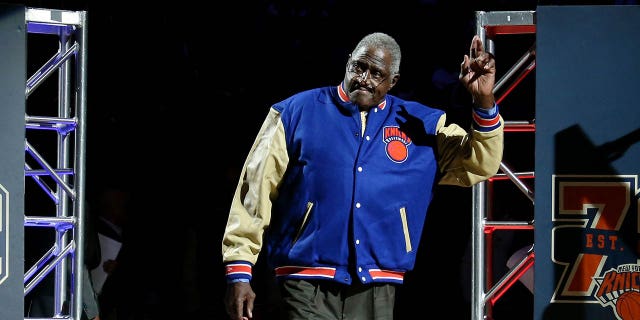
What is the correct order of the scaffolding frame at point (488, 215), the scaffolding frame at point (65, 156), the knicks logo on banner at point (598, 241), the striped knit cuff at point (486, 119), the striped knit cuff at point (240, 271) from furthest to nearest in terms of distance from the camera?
1. the scaffolding frame at point (65, 156)
2. the scaffolding frame at point (488, 215)
3. the knicks logo on banner at point (598, 241)
4. the striped knit cuff at point (486, 119)
5. the striped knit cuff at point (240, 271)

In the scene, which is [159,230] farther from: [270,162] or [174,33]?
[270,162]

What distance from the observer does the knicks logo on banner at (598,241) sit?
15.2ft

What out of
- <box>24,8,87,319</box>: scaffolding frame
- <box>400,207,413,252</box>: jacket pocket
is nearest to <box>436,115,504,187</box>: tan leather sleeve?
<box>400,207,413,252</box>: jacket pocket

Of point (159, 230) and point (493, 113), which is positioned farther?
point (159, 230)

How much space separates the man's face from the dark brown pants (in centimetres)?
73

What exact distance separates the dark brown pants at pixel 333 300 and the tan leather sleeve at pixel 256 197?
21cm

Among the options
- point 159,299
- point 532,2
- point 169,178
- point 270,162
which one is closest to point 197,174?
point 169,178

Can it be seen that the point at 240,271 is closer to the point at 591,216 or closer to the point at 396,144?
the point at 396,144

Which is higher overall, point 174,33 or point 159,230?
point 174,33

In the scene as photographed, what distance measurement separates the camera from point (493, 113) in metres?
4.32

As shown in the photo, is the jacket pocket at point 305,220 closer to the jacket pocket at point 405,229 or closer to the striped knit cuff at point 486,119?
the jacket pocket at point 405,229

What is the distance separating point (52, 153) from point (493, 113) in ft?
15.9

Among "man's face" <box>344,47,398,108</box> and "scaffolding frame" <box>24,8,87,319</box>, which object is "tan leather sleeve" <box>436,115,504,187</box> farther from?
"scaffolding frame" <box>24,8,87,319</box>

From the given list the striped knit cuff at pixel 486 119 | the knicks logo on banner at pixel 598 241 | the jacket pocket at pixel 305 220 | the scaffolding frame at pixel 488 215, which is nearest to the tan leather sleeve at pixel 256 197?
the jacket pocket at pixel 305 220
